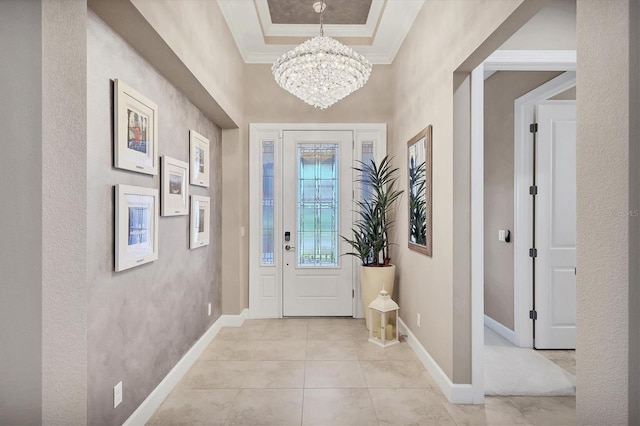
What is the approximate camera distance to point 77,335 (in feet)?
4.00

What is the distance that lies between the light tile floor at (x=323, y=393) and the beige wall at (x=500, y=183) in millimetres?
1278

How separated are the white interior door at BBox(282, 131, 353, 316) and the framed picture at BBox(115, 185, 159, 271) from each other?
218 centimetres

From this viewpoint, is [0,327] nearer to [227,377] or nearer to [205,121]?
[227,377]

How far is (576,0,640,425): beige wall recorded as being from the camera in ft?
3.56

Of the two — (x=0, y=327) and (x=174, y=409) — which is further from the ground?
(x=0, y=327)

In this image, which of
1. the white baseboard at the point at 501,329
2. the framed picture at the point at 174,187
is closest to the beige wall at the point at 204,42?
the framed picture at the point at 174,187

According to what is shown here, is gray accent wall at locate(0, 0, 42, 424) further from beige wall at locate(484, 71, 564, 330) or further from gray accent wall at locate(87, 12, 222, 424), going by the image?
beige wall at locate(484, 71, 564, 330)

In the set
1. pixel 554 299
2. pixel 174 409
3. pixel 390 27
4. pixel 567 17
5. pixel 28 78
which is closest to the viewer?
pixel 28 78

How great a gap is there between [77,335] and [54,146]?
66cm

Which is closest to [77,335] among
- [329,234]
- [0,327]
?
[0,327]

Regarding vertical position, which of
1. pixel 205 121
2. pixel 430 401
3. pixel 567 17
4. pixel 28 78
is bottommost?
pixel 430 401

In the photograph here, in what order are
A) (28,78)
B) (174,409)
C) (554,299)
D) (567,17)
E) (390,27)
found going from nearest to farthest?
(28,78), (174,409), (567,17), (554,299), (390,27)

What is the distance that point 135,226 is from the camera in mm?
2029

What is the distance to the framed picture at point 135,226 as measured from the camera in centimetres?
186
